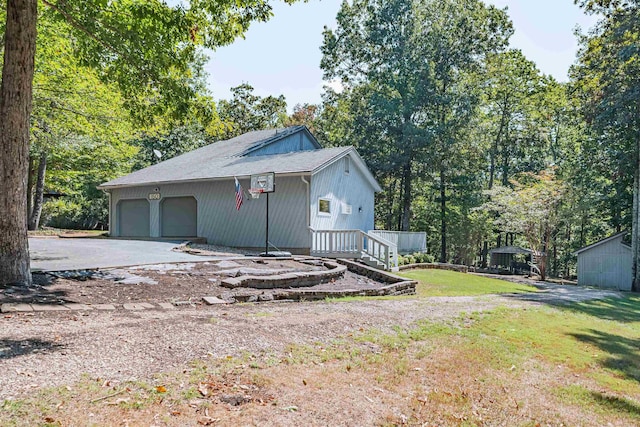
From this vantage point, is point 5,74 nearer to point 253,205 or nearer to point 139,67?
point 139,67

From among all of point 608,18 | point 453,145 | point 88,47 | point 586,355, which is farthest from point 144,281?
point 453,145

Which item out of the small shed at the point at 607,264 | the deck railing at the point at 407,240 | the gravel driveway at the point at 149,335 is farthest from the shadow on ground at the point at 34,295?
the small shed at the point at 607,264

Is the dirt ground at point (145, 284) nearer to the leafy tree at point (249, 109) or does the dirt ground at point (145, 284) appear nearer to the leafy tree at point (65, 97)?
the leafy tree at point (65, 97)

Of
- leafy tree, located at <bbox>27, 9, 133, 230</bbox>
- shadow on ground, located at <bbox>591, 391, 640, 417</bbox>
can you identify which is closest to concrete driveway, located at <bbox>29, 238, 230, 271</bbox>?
leafy tree, located at <bbox>27, 9, 133, 230</bbox>

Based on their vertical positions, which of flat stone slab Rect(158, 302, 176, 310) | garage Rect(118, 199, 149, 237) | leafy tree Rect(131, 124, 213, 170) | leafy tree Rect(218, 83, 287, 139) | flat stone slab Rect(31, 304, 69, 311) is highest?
leafy tree Rect(218, 83, 287, 139)

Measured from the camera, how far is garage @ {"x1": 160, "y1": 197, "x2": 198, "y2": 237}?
59.0 feet

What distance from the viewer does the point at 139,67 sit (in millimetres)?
8531

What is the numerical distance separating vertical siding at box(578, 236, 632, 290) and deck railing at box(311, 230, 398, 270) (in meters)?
10.4

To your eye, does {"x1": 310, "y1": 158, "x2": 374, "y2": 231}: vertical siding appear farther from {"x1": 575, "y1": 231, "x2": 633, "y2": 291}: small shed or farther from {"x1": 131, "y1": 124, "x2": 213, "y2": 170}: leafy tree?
{"x1": 131, "y1": 124, "x2": 213, "y2": 170}: leafy tree

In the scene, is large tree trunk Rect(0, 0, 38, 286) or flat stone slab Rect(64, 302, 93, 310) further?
large tree trunk Rect(0, 0, 38, 286)

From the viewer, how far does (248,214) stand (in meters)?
15.9

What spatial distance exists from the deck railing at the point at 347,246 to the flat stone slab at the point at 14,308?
9745 mm

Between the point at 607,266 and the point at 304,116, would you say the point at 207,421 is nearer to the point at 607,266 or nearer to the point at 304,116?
the point at 607,266

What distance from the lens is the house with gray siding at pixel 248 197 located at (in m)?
15.1
